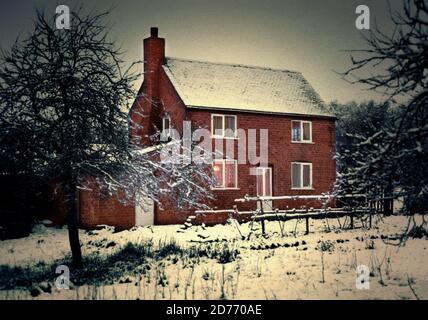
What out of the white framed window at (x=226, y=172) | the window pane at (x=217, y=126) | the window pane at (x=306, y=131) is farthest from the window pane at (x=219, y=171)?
the window pane at (x=306, y=131)

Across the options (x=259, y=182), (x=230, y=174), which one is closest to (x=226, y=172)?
(x=230, y=174)

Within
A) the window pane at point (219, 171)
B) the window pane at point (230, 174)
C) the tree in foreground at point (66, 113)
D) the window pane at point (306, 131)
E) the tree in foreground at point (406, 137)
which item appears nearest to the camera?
the tree in foreground at point (406, 137)

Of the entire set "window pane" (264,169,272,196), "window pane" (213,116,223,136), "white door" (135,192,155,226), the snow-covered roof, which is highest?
the snow-covered roof

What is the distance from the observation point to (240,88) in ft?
91.3

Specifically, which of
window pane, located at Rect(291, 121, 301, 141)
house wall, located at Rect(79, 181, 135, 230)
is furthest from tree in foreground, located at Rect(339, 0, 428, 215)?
window pane, located at Rect(291, 121, 301, 141)

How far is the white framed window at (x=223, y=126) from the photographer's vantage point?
2579cm

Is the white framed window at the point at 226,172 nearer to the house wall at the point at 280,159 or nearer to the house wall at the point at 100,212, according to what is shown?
the house wall at the point at 280,159

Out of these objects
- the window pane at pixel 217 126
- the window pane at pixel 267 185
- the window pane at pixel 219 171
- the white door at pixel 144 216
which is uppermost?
the window pane at pixel 217 126

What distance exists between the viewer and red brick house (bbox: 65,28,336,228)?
25219mm

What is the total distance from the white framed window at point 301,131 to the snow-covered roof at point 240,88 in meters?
0.82

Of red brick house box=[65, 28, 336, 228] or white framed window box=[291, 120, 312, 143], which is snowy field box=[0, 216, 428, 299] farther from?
white framed window box=[291, 120, 312, 143]

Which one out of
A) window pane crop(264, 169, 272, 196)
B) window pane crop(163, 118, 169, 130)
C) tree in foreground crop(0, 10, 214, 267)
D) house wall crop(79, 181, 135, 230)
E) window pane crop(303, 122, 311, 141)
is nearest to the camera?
tree in foreground crop(0, 10, 214, 267)

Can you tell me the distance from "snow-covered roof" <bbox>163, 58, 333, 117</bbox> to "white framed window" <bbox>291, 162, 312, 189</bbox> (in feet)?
11.2

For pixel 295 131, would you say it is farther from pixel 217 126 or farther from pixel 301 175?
pixel 217 126
